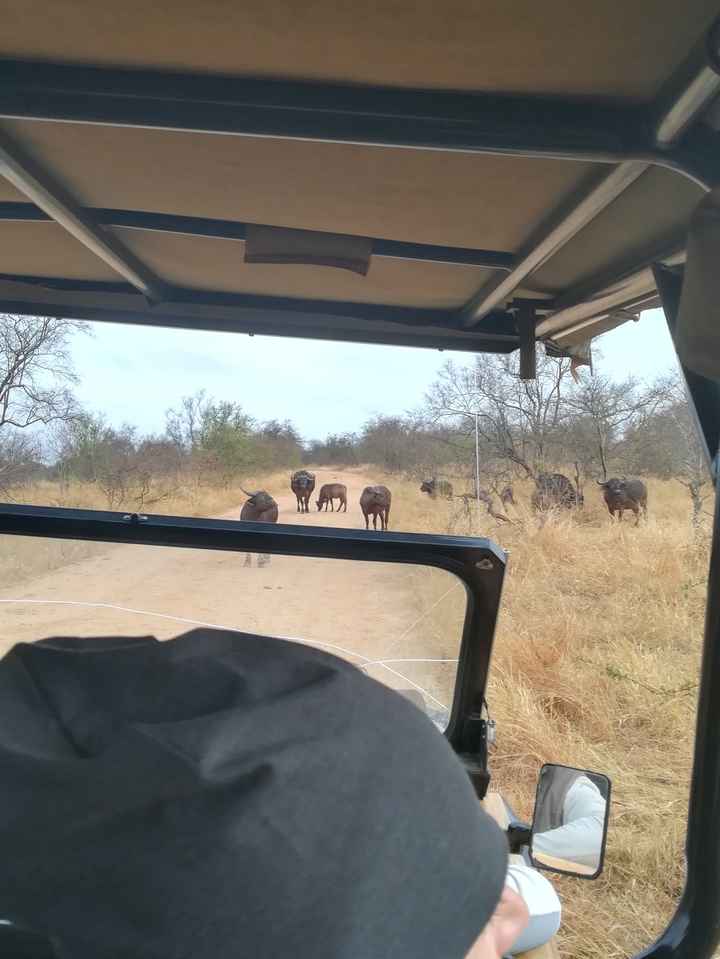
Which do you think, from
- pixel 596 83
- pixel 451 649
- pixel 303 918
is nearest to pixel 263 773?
pixel 303 918

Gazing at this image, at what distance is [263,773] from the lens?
526 millimetres

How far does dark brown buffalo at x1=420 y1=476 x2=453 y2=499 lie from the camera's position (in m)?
13.4

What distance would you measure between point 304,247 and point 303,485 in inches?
457

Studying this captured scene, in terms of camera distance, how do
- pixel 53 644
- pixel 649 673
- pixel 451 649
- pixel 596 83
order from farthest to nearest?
pixel 649 673
pixel 451 649
pixel 596 83
pixel 53 644

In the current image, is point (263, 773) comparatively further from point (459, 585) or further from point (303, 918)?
point (459, 585)

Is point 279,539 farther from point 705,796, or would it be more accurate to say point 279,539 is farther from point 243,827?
point 243,827

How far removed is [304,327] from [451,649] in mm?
1091

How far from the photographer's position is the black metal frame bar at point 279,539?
1.89 metres

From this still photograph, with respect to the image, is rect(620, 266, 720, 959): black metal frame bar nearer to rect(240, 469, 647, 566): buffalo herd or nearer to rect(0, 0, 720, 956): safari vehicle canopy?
rect(0, 0, 720, 956): safari vehicle canopy

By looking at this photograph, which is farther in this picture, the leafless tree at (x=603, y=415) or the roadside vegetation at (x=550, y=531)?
the leafless tree at (x=603, y=415)

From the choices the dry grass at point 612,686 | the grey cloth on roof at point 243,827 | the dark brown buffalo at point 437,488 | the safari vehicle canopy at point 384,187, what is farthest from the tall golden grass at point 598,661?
the grey cloth on roof at point 243,827

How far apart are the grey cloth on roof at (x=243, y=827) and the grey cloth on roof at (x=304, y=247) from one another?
Result: 56.8 inches

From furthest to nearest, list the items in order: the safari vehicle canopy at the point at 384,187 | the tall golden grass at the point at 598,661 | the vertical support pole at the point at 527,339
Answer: the tall golden grass at the point at 598,661
the vertical support pole at the point at 527,339
the safari vehicle canopy at the point at 384,187

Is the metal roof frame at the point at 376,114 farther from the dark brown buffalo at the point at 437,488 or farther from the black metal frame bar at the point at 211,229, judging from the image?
the dark brown buffalo at the point at 437,488
